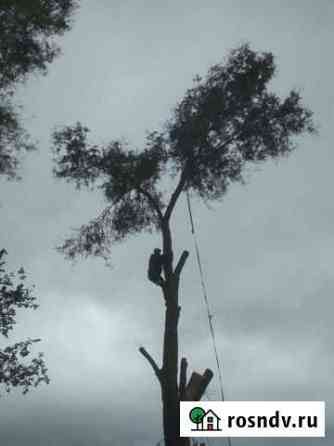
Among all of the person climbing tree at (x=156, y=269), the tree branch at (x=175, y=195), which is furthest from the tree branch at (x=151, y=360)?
the tree branch at (x=175, y=195)

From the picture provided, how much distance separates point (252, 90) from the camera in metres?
17.7

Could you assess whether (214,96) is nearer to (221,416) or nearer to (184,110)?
(184,110)

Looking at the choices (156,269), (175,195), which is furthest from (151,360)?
(175,195)

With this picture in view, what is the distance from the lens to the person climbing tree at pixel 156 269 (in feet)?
50.7

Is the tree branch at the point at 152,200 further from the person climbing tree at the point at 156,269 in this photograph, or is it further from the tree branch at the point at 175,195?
the person climbing tree at the point at 156,269

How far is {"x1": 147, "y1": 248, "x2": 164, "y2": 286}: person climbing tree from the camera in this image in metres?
15.5

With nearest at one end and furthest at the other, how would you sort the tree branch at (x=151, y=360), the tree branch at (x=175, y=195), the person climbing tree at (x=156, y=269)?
the tree branch at (x=151, y=360) < the person climbing tree at (x=156, y=269) < the tree branch at (x=175, y=195)

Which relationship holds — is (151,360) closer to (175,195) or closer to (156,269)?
(156,269)

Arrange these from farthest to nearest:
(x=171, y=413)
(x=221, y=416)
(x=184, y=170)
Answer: (x=184, y=170), (x=221, y=416), (x=171, y=413)

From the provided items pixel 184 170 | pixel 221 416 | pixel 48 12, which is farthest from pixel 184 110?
pixel 221 416

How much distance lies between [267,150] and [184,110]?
8.42 ft

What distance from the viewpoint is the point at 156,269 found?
15.5 metres

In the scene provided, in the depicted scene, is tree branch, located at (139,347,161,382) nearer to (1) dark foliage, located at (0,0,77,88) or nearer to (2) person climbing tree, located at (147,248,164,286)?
(2) person climbing tree, located at (147,248,164,286)

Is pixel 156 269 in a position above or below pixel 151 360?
above
